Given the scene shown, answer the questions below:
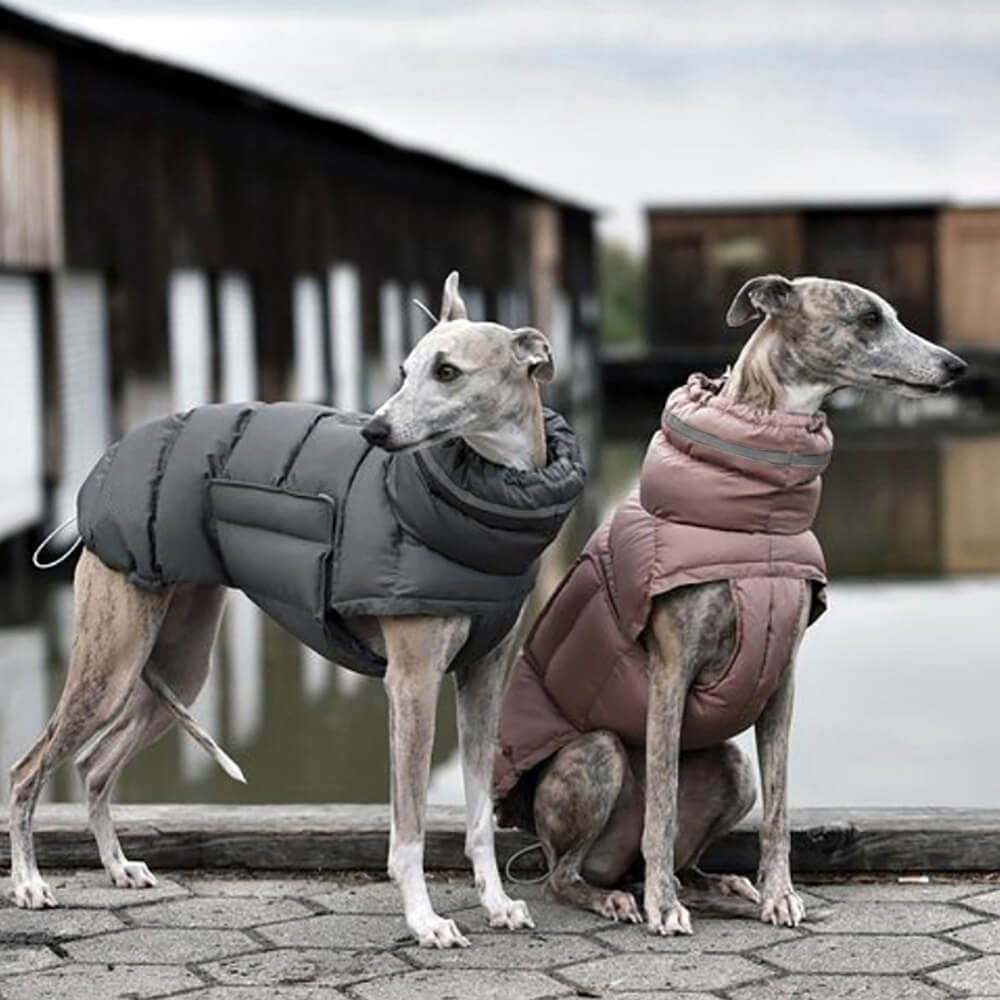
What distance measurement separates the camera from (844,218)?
168 ft

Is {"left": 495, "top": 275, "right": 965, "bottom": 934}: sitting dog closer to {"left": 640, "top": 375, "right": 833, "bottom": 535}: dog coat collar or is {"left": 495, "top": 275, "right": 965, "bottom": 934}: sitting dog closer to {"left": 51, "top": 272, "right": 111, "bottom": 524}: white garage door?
{"left": 640, "top": 375, "right": 833, "bottom": 535}: dog coat collar

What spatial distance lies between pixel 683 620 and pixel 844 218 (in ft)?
155

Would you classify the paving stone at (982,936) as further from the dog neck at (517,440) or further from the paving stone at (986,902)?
the dog neck at (517,440)

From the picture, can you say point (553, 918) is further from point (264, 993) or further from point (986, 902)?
point (986, 902)

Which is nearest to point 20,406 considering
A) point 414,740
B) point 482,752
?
point 482,752

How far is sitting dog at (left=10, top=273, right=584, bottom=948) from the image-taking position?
485cm

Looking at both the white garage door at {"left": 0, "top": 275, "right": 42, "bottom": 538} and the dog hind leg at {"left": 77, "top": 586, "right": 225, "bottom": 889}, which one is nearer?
the dog hind leg at {"left": 77, "top": 586, "right": 225, "bottom": 889}

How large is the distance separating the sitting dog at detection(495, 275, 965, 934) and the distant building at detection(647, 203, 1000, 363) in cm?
4507

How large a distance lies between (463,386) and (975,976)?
1603 millimetres

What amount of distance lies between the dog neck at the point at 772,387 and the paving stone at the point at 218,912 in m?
1.58

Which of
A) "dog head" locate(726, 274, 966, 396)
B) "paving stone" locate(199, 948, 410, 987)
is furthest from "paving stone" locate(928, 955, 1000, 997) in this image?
"dog head" locate(726, 274, 966, 396)

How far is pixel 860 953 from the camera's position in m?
4.87

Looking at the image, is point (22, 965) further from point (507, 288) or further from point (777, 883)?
point (507, 288)

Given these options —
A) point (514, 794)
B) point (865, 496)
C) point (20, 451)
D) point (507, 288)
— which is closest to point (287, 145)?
point (865, 496)
